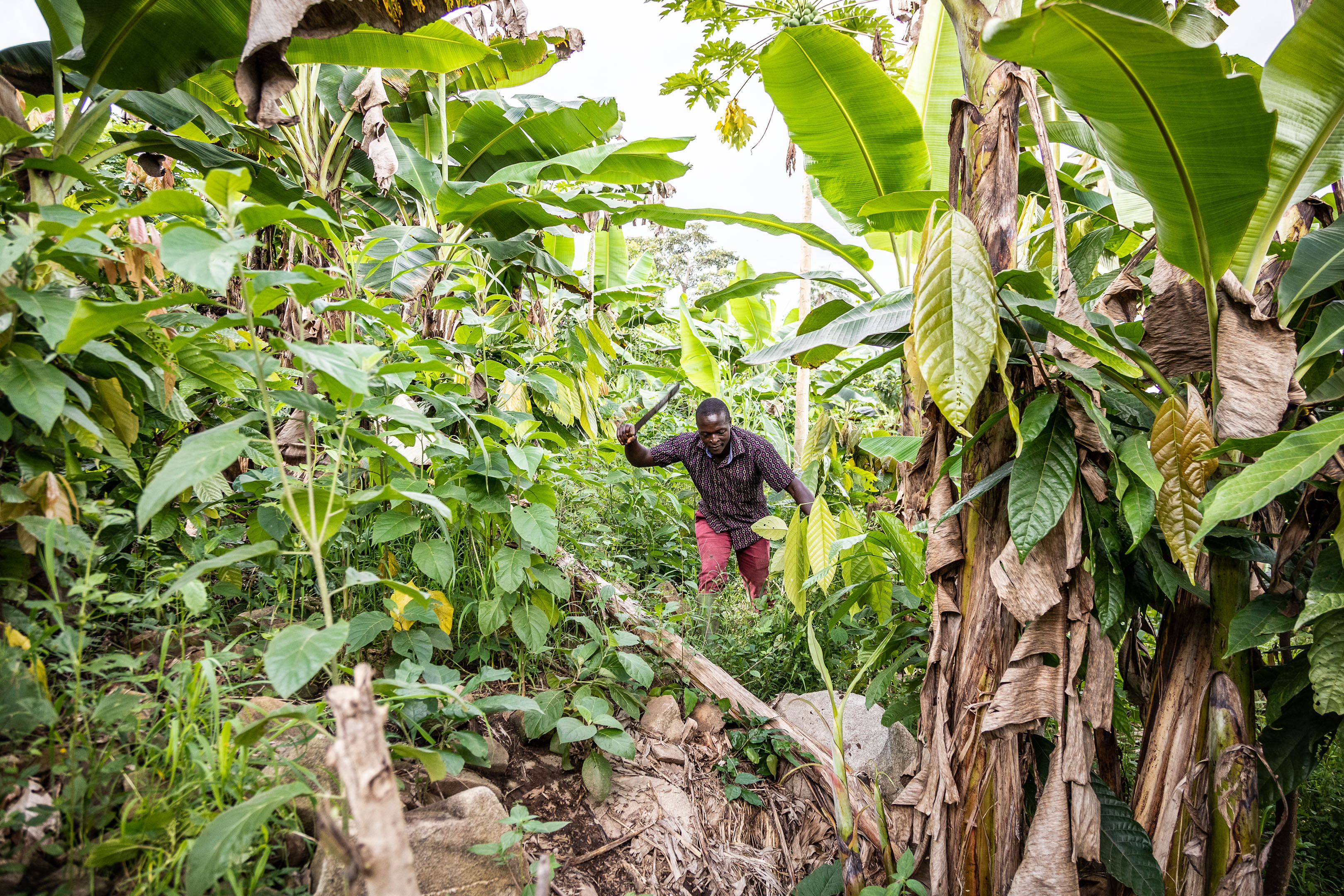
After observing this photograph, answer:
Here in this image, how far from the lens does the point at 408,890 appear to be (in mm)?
794

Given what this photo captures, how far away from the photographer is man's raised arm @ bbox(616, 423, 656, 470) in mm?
3854

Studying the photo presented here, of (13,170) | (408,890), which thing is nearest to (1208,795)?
(408,890)

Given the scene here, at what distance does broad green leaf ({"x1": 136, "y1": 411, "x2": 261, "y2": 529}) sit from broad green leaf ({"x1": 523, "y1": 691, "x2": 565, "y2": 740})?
1170mm

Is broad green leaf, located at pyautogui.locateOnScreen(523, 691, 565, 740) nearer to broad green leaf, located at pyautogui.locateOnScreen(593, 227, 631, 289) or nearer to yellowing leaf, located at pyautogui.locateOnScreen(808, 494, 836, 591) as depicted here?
yellowing leaf, located at pyautogui.locateOnScreen(808, 494, 836, 591)

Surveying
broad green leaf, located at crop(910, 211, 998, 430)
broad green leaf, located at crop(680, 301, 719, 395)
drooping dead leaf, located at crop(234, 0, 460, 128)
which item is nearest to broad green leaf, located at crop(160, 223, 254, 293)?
drooping dead leaf, located at crop(234, 0, 460, 128)

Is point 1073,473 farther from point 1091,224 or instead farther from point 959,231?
Result: point 1091,224

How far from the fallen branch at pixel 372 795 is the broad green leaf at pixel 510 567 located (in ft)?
3.75

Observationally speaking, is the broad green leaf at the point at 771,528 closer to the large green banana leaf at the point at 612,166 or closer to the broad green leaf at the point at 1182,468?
the broad green leaf at the point at 1182,468

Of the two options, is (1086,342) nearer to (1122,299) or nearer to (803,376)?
(1122,299)

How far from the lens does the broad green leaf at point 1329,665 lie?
1312 millimetres

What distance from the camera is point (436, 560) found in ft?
6.10

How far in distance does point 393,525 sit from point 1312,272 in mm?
2364

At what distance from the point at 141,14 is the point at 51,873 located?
6.53 ft

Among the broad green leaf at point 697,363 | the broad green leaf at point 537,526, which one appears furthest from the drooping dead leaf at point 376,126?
the broad green leaf at point 697,363
